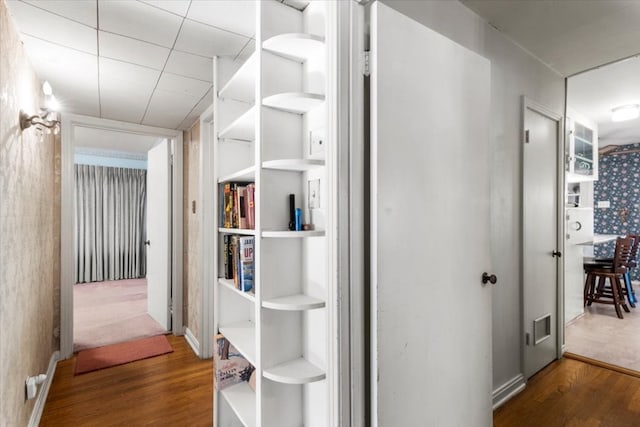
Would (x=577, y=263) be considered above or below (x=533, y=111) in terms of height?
below

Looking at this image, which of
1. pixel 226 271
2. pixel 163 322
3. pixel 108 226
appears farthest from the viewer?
pixel 108 226

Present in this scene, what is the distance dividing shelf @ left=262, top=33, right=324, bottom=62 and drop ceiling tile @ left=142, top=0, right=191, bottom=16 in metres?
0.51

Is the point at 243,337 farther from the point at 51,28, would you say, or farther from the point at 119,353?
the point at 119,353

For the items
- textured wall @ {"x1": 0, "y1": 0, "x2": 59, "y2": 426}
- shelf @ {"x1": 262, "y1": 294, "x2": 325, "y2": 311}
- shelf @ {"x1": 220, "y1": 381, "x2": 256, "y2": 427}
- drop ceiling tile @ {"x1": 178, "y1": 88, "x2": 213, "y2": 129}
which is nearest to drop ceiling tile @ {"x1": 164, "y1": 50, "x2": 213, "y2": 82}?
drop ceiling tile @ {"x1": 178, "y1": 88, "x2": 213, "y2": 129}

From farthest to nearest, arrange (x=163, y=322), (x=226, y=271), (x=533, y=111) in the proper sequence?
(x=163, y=322) < (x=533, y=111) < (x=226, y=271)

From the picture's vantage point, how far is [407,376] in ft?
4.22

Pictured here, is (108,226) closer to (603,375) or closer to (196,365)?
(196,365)

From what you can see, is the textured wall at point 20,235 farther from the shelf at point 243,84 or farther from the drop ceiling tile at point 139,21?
the shelf at point 243,84

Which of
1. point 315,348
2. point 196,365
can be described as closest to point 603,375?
point 315,348

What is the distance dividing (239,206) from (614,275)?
14.9 ft

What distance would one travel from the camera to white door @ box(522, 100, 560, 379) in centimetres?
235

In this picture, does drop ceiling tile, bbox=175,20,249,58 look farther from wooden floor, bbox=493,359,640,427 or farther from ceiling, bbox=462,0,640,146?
wooden floor, bbox=493,359,640,427

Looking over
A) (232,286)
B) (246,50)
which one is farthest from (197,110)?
(232,286)

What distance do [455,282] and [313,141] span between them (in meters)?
0.90
